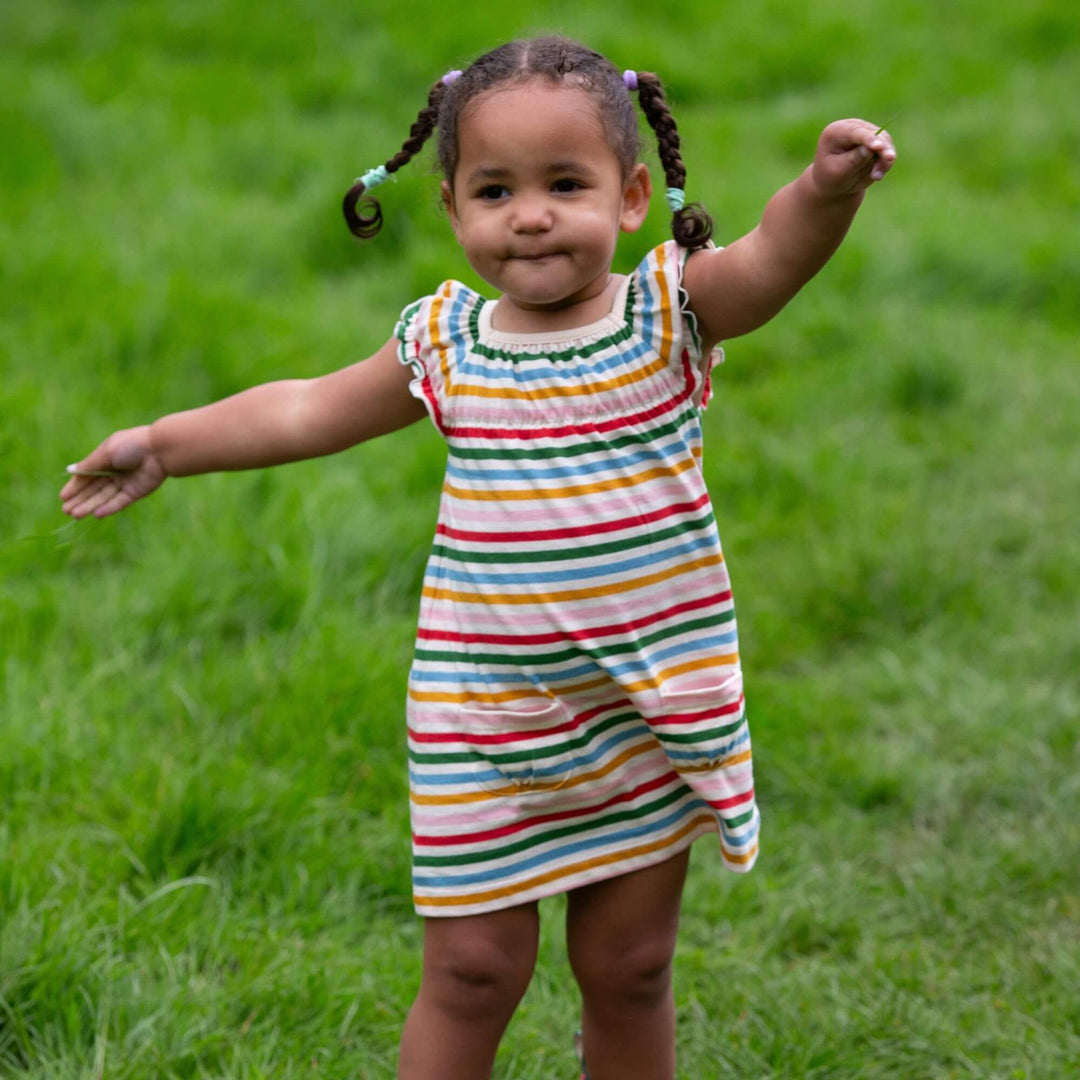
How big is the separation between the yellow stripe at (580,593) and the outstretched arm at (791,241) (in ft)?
0.90

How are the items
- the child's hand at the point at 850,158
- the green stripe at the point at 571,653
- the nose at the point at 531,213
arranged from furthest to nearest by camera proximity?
1. the green stripe at the point at 571,653
2. the nose at the point at 531,213
3. the child's hand at the point at 850,158

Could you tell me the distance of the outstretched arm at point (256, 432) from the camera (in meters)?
2.01

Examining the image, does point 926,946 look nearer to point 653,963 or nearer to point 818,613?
point 653,963

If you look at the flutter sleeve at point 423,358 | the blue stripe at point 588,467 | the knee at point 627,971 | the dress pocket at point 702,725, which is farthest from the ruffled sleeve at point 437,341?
the knee at point 627,971

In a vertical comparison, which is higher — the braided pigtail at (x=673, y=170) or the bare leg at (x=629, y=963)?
the braided pigtail at (x=673, y=170)

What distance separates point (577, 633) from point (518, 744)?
158mm

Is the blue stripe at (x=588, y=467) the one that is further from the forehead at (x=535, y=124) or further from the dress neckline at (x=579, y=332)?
the forehead at (x=535, y=124)

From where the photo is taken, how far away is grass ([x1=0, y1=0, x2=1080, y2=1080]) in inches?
94.0

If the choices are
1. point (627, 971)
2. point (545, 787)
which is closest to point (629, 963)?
point (627, 971)

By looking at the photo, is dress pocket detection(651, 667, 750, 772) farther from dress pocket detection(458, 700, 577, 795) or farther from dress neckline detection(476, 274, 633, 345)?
dress neckline detection(476, 274, 633, 345)

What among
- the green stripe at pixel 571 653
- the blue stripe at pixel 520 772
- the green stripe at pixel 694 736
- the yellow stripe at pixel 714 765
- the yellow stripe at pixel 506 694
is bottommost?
the yellow stripe at pixel 714 765

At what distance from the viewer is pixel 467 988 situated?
6.35 ft

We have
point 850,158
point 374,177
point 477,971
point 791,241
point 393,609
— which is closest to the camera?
point 850,158

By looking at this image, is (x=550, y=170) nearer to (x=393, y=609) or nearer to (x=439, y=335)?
(x=439, y=335)
